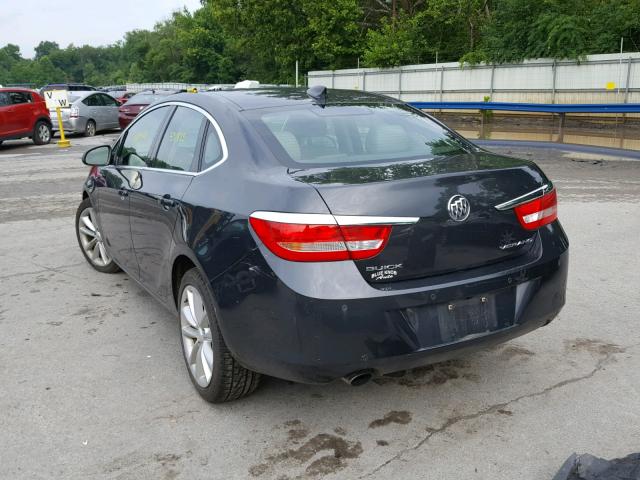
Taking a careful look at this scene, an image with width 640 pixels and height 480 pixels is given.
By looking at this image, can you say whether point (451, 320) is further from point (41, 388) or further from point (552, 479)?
point (41, 388)

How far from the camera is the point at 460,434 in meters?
3.21

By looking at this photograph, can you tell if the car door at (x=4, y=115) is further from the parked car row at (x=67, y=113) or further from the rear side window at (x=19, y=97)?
the rear side window at (x=19, y=97)

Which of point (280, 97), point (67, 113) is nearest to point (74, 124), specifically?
point (67, 113)

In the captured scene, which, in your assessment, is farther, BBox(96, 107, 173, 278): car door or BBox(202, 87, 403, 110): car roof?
BBox(96, 107, 173, 278): car door

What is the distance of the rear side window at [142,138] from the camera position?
14.8ft

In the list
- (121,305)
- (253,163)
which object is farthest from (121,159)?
(253,163)

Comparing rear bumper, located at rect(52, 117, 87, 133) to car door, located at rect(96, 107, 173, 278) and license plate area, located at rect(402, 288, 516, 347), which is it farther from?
license plate area, located at rect(402, 288, 516, 347)

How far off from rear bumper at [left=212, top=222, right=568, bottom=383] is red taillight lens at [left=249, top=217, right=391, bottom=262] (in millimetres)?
72

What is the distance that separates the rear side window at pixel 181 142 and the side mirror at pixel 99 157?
3.40ft

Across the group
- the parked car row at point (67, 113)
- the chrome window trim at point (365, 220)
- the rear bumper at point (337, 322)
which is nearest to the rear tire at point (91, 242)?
the rear bumper at point (337, 322)

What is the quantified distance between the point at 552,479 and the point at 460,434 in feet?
1.75

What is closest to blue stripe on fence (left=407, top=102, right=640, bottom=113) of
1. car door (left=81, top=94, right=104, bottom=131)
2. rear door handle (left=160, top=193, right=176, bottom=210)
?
car door (left=81, top=94, right=104, bottom=131)

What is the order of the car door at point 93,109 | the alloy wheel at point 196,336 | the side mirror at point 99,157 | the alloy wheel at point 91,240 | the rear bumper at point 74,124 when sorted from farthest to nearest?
the car door at point 93,109, the rear bumper at point 74,124, the alloy wheel at point 91,240, the side mirror at point 99,157, the alloy wheel at point 196,336

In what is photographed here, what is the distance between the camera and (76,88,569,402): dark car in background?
112 inches
